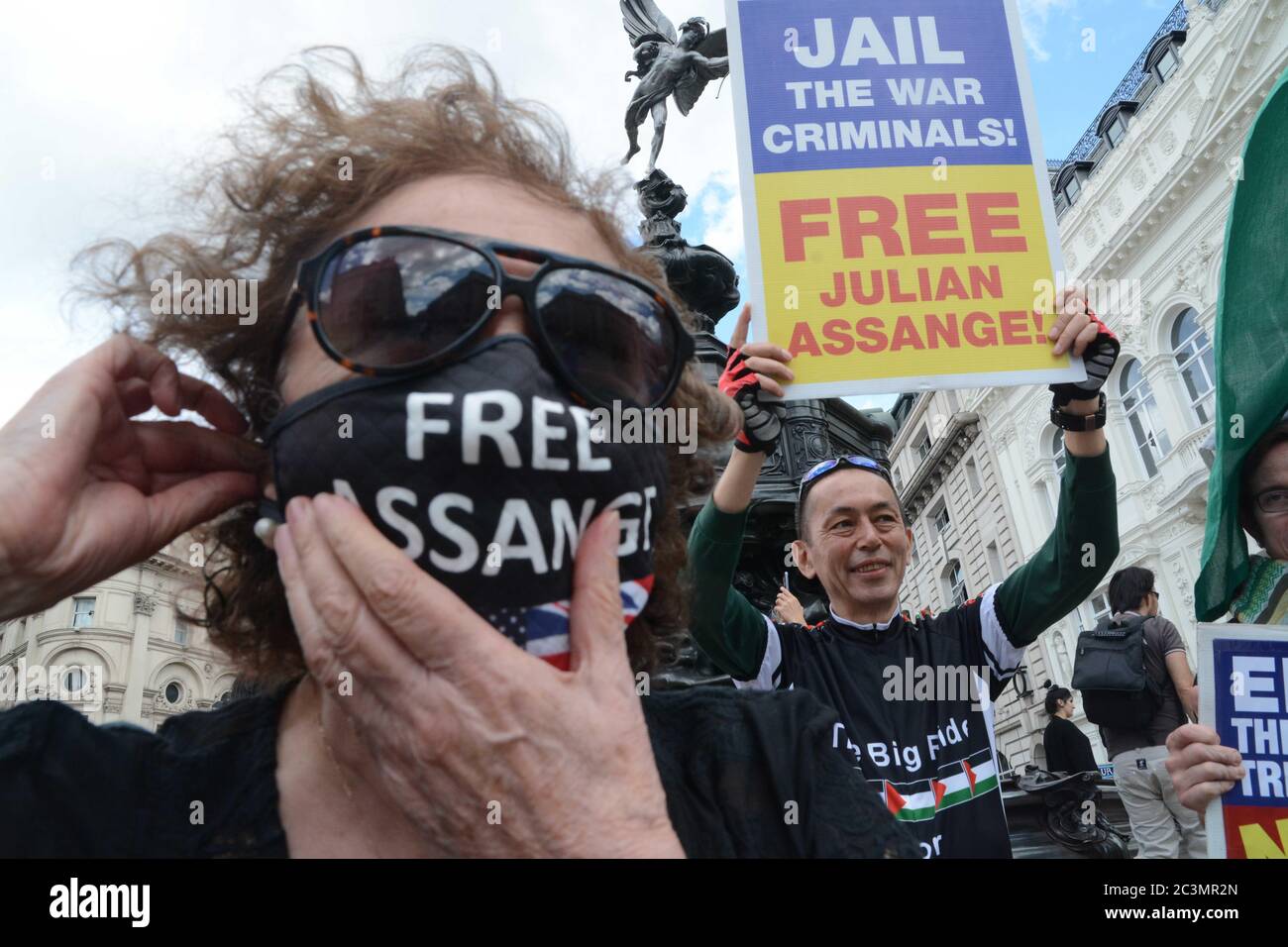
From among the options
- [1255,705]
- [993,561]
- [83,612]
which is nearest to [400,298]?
[1255,705]

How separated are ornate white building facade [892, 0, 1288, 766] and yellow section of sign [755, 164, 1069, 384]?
1513 centimetres

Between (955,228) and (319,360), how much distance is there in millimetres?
1958

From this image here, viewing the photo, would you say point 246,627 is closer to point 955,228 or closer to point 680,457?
point 680,457

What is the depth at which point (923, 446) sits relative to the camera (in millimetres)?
40844

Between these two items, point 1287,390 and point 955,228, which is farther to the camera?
point 955,228

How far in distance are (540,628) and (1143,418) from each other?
24014 mm

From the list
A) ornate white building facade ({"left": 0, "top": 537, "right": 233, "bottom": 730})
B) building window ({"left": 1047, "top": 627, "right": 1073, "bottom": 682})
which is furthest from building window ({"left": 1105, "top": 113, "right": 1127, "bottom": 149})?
ornate white building facade ({"left": 0, "top": 537, "right": 233, "bottom": 730})

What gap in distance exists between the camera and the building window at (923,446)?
131 feet

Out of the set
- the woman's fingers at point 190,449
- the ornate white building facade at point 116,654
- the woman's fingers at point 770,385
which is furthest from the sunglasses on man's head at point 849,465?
the ornate white building facade at point 116,654

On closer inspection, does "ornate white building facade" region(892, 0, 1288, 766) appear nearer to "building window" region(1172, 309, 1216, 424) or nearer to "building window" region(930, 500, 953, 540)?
"building window" region(1172, 309, 1216, 424)

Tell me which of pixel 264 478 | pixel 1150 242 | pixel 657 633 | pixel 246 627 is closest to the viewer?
pixel 264 478
